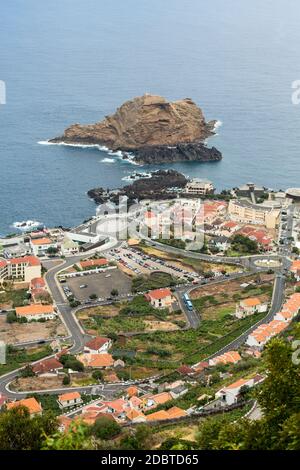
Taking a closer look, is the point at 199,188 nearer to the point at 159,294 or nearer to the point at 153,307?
the point at 159,294

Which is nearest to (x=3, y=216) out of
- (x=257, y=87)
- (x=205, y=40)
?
(x=257, y=87)

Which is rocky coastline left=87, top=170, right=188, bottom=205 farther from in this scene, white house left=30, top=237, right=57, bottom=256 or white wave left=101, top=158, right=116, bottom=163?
white house left=30, top=237, right=57, bottom=256

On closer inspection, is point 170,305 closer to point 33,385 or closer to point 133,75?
point 33,385

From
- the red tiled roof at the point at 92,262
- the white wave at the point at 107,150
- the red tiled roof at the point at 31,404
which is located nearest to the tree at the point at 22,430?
the red tiled roof at the point at 31,404

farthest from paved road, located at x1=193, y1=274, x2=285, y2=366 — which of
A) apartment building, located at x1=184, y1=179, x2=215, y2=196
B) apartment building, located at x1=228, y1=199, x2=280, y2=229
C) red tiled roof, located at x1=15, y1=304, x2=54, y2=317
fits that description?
apartment building, located at x1=184, y1=179, x2=215, y2=196

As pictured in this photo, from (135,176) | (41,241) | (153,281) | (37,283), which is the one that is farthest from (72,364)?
(135,176)
